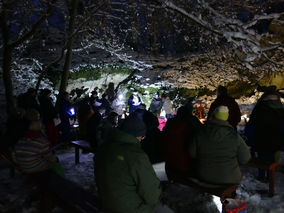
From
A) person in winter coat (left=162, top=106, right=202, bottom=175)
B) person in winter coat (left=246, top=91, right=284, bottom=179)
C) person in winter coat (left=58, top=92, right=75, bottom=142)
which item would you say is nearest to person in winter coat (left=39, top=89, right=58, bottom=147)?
person in winter coat (left=58, top=92, right=75, bottom=142)

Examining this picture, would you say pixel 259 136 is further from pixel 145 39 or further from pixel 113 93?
pixel 145 39

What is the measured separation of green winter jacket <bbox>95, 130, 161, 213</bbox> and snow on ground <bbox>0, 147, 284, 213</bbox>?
1825 millimetres

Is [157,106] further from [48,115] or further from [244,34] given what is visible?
[244,34]

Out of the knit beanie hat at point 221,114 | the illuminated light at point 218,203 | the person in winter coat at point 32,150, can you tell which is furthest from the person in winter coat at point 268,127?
the person in winter coat at point 32,150

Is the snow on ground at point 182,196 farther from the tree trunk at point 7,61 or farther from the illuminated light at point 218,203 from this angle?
the tree trunk at point 7,61

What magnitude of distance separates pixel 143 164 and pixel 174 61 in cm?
1402

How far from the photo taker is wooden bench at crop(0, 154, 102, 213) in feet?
10.2

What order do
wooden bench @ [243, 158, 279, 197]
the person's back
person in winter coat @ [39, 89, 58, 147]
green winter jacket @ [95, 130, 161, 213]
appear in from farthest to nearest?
person in winter coat @ [39, 89, 58, 147]
the person's back
wooden bench @ [243, 158, 279, 197]
green winter jacket @ [95, 130, 161, 213]

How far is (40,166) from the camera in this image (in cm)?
400

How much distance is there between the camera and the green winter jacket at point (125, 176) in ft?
7.57

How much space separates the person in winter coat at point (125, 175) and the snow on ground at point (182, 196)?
1.82 m

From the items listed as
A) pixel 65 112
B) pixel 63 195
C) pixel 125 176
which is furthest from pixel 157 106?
pixel 125 176

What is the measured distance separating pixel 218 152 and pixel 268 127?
5.70ft

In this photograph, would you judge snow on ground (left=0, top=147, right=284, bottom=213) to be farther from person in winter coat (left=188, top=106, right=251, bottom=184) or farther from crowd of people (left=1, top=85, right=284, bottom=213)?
person in winter coat (left=188, top=106, right=251, bottom=184)
